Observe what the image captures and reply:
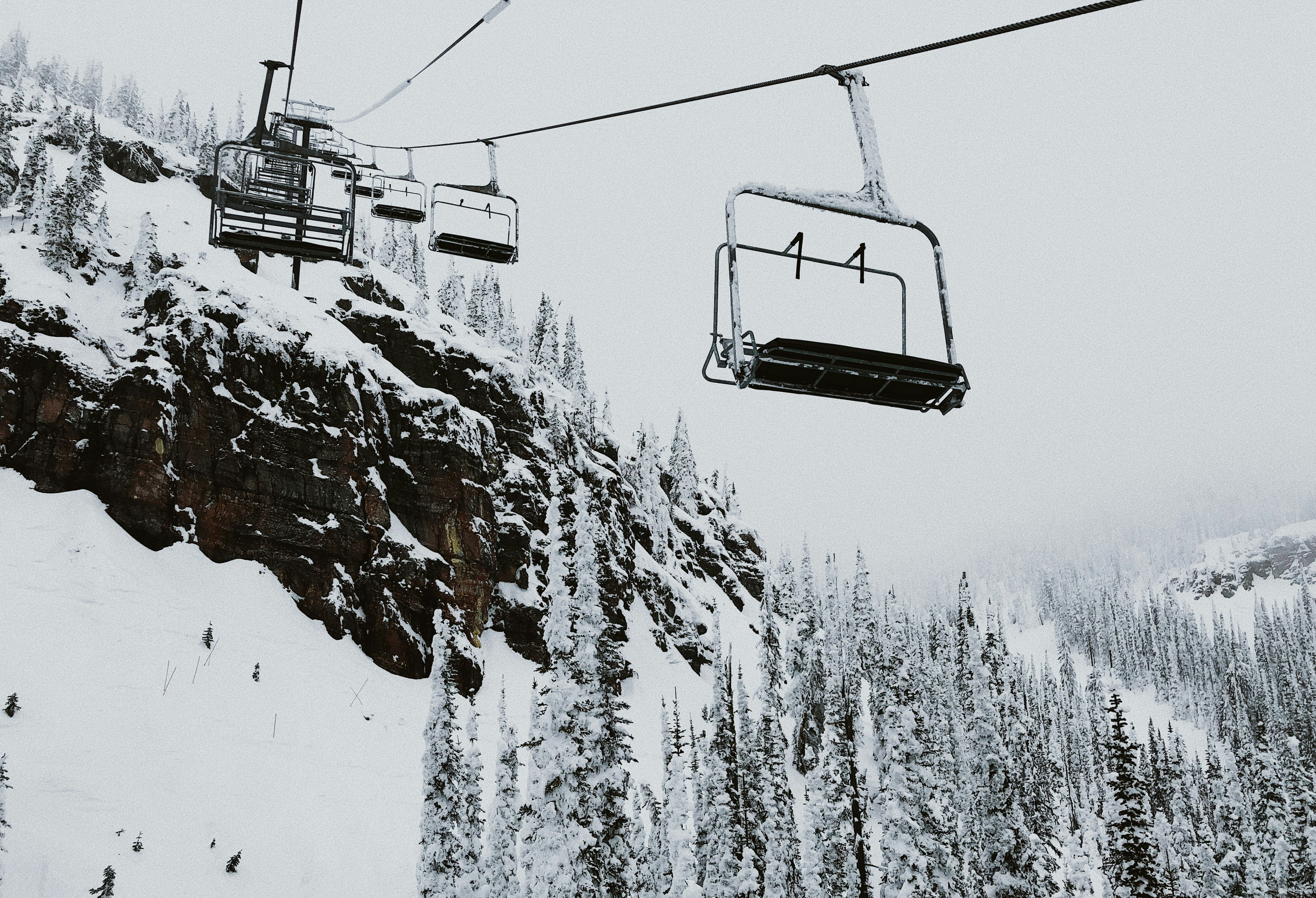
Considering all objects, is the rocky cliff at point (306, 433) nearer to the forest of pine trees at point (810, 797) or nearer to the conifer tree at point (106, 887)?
the forest of pine trees at point (810, 797)

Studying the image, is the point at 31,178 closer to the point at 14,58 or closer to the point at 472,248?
the point at 472,248

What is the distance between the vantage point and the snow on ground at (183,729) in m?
30.1

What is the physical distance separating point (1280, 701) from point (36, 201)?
7125 inches

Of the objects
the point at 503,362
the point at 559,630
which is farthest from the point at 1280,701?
the point at 559,630

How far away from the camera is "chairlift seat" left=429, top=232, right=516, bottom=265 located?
15.7 m

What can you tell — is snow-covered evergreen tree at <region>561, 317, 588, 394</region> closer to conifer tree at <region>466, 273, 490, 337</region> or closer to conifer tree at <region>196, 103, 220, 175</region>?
conifer tree at <region>466, 273, 490, 337</region>

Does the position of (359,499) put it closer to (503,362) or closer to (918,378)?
(503,362)

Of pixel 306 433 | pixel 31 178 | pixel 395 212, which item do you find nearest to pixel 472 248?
pixel 395 212

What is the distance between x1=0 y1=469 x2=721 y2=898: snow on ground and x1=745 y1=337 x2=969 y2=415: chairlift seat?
3226 centimetres

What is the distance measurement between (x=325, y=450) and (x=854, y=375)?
55.4m

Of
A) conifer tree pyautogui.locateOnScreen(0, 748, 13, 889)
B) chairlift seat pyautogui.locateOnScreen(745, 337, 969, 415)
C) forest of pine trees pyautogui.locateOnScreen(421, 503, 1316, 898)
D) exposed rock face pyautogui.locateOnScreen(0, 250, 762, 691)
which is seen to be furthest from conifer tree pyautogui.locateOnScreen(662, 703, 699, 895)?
chairlift seat pyautogui.locateOnScreen(745, 337, 969, 415)

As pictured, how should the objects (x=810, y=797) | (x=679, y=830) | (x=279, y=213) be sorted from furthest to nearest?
1. (x=810, y=797)
2. (x=679, y=830)
3. (x=279, y=213)

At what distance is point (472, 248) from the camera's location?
15883 millimetres

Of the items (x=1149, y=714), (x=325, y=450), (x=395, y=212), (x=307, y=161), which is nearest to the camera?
(x=307, y=161)
